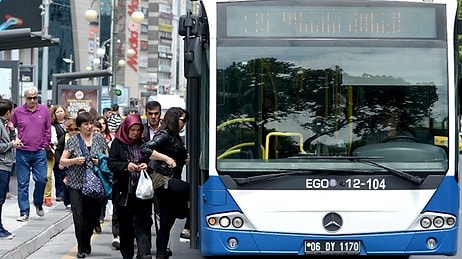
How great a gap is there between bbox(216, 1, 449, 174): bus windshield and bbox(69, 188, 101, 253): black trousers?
274 cm

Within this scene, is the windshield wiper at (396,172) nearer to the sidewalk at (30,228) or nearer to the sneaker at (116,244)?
the sidewalk at (30,228)

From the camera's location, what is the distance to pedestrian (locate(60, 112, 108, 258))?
11883 millimetres

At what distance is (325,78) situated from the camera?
9.73 metres

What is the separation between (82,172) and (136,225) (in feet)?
3.86

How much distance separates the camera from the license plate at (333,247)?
9711mm


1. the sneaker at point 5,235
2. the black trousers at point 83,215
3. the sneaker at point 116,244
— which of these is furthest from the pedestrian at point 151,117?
the sneaker at point 5,235

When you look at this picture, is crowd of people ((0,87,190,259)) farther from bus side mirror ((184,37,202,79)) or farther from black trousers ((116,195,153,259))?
bus side mirror ((184,37,202,79))

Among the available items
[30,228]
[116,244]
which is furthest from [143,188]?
[30,228]

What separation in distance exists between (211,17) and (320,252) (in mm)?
2332

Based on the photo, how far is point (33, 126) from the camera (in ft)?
50.8

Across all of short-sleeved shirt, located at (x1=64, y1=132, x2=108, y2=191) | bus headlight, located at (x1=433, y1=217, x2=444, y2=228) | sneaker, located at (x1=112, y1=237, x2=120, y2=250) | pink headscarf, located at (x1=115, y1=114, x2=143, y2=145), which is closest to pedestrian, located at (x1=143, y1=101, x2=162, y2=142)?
short-sleeved shirt, located at (x1=64, y1=132, x2=108, y2=191)

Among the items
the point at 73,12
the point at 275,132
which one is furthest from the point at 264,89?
the point at 73,12

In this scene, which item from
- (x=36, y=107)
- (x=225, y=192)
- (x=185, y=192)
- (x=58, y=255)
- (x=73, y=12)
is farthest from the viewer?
(x=73, y=12)

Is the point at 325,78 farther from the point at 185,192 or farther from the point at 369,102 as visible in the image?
the point at 185,192
